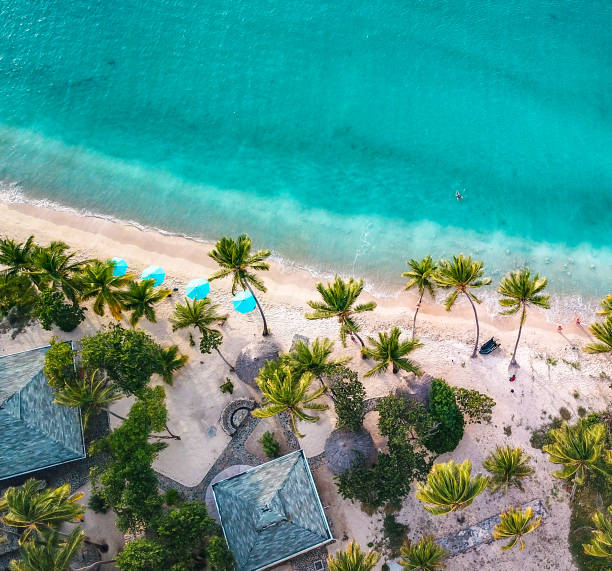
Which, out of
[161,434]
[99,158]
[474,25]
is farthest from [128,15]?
[161,434]

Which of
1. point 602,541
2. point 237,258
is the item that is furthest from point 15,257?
point 602,541

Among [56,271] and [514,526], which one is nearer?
[514,526]

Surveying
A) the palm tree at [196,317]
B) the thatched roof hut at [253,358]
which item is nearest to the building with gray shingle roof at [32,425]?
the palm tree at [196,317]

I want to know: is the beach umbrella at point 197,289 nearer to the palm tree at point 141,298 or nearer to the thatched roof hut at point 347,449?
the palm tree at point 141,298

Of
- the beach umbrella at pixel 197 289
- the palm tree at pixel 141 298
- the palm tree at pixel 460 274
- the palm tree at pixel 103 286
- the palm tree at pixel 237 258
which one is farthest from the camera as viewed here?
the beach umbrella at pixel 197 289

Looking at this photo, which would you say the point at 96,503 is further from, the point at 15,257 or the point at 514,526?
the point at 514,526

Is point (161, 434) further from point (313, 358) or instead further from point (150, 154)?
point (150, 154)
